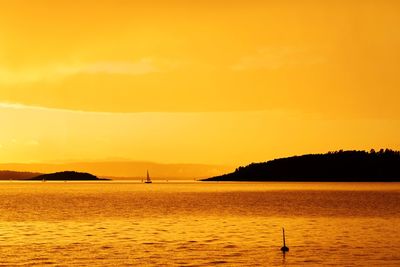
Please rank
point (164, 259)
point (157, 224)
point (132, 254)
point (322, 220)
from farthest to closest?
point (322, 220), point (157, 224), point (132, 254), point (164, 259)

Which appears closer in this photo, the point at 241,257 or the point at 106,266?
the point at 106,266

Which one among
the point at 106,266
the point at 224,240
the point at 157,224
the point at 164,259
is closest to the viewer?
the point at 106,266

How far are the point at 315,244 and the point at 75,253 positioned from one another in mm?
24142

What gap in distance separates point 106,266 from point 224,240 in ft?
65.3

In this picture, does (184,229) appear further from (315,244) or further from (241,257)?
(241,257)

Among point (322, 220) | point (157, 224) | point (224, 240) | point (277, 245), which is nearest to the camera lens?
point (277, 245)

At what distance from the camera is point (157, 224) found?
91.1 metres

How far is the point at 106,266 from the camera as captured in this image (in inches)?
1972

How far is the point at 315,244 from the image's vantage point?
63125 mm

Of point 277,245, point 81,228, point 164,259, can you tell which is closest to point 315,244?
point 277,245

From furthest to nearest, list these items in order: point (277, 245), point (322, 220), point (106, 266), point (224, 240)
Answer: point (322, 220) < point (224, 240) < point (277, 245) < point (106, 266)

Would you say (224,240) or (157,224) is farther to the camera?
(157,224)

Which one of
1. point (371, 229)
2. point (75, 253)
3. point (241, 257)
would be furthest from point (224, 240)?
point (371, 229)

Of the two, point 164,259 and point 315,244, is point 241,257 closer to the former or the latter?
point 164,259
